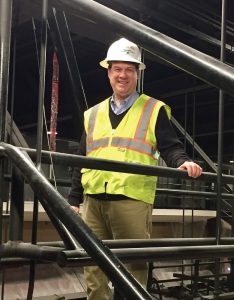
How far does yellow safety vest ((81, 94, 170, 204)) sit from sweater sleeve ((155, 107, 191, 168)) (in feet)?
0.09

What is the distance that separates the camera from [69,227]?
3.52 ft

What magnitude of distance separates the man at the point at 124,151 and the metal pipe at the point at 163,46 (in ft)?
3.29

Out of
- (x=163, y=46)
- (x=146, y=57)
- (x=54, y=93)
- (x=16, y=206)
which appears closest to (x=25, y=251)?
(x=16, y=206)

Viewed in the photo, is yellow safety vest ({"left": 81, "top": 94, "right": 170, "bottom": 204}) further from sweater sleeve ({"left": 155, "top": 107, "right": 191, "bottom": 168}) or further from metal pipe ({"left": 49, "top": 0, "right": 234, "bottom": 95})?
metal pipe ({"left": 49, "top": 0, "right": 234, "bottom": 95})

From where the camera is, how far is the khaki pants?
7.16 ft

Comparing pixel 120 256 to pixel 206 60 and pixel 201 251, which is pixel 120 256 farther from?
pixel 206 60

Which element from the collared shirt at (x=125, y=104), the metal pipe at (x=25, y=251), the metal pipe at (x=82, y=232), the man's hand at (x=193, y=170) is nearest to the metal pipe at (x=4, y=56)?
the metal pipe at (x=82, y=232)

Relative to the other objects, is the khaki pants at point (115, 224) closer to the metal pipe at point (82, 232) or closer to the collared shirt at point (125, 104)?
the collared shirt at point (125, 104)

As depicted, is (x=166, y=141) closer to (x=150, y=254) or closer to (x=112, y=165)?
(x=112, y=165)

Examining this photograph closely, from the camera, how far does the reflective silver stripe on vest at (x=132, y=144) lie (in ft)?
7.11

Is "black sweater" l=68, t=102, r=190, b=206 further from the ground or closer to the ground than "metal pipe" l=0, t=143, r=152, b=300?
further from the ground

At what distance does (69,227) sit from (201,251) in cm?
52

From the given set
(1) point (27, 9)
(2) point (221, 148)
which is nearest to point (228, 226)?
(1) point (27, 9)

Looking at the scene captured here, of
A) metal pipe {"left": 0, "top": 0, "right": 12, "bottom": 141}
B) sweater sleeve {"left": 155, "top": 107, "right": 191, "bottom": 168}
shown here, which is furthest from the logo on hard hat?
metal pipe {"left": 0, "top": 0, "right": 12, "bottom": 141}
